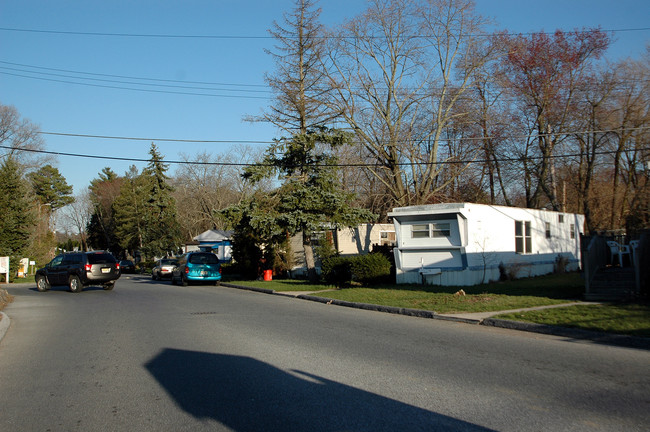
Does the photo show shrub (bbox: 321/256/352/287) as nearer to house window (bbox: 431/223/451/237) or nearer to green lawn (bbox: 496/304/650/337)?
house window (bbox: 431/223/451/237)

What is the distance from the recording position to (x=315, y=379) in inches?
282

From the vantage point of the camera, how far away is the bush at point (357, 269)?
22109 millimetres

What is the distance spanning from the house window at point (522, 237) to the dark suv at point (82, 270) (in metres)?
18.0

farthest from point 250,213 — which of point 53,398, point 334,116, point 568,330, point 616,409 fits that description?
point 616,409

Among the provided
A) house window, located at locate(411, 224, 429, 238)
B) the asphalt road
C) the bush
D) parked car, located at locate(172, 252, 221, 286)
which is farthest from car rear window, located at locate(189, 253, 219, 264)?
the asphalt road

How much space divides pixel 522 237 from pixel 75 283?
2005 cm

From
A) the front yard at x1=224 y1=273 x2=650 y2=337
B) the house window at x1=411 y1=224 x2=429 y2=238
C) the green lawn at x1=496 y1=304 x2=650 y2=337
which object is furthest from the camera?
the house window at x1=411 y1=224 x2=429 y2=238

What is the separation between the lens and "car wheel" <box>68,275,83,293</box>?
23969 millimetres

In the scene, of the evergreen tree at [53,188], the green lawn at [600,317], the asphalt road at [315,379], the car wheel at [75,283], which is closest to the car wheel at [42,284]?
the car wheel at [75,283]

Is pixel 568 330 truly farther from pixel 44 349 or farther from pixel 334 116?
pixel 334 116

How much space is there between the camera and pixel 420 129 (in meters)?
36.4

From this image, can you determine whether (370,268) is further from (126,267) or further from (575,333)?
(126,267)

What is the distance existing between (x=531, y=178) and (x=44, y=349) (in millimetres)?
37062

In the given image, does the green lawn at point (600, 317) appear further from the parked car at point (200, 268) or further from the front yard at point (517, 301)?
the parked car at point (200, 268)
